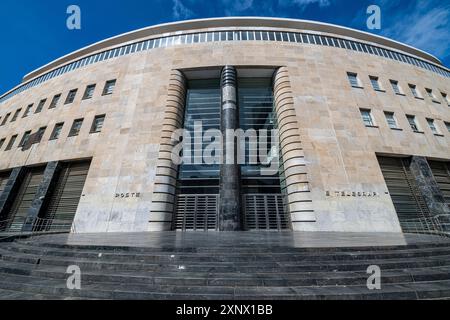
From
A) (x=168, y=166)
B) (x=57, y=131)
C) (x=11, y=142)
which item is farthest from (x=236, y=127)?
(x=11, y=142)

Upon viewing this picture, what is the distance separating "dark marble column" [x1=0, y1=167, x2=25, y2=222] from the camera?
16.0 metres

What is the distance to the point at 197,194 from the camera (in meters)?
15.0

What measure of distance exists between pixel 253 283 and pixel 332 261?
218 cm

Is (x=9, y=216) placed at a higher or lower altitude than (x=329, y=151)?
lower

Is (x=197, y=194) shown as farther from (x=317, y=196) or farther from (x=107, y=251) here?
(x=107, y=251)

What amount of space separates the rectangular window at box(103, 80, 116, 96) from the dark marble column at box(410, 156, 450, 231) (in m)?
26.8

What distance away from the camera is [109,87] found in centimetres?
1955

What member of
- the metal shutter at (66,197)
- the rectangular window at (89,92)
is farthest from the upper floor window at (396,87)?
the rectangular window at (89,92)

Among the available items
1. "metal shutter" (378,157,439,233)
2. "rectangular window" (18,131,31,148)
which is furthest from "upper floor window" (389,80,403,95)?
"rectangular window" (18,131,31,148)

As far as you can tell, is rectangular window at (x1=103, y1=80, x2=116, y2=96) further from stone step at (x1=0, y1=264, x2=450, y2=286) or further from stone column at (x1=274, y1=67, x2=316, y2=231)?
stone step at (x1=0, y1=264, x2=450, y2=286)

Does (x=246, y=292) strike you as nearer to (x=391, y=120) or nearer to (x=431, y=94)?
(x=391, y=120)

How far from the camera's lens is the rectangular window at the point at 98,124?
17.4 metres

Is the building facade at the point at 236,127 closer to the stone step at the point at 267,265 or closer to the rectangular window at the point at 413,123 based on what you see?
the rectangular window at the point at 413,123
